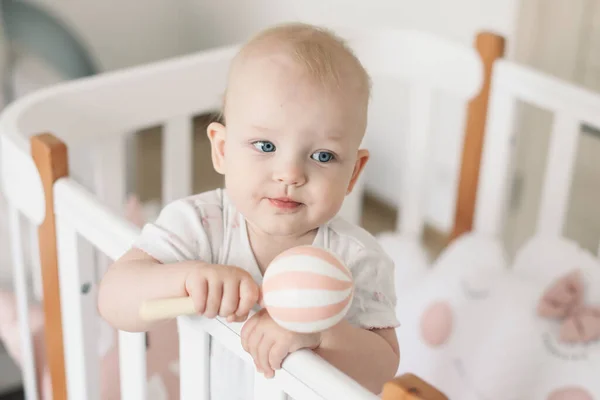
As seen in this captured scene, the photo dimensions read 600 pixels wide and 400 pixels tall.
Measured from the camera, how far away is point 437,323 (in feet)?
3.99

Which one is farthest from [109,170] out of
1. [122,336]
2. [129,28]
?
[129,28]

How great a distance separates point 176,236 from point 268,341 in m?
0.18

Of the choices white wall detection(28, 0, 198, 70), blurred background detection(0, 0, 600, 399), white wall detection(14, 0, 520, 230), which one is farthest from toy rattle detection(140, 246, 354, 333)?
white wall detection(28, 0, 198, 70)

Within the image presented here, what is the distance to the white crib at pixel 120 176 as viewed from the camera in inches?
30.2

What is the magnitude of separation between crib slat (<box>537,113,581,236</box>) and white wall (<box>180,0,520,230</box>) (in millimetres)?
412

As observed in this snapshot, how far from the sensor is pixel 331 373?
63 centimetres

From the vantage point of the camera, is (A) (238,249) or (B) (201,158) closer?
(A) (238,249)

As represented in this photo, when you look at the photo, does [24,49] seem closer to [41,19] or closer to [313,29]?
[41,19]

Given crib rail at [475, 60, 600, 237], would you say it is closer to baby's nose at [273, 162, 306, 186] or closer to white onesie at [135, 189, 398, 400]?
white onesie at [135, 189, 398, 400]

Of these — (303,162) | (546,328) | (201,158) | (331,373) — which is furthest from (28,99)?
(201,158)

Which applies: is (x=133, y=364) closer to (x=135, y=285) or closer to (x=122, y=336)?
(x=122, y=336)

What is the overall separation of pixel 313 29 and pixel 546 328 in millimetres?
643

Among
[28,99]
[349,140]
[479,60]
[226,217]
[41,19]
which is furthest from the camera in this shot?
[41,19]

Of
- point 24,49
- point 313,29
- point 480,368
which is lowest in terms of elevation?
point 480,368
